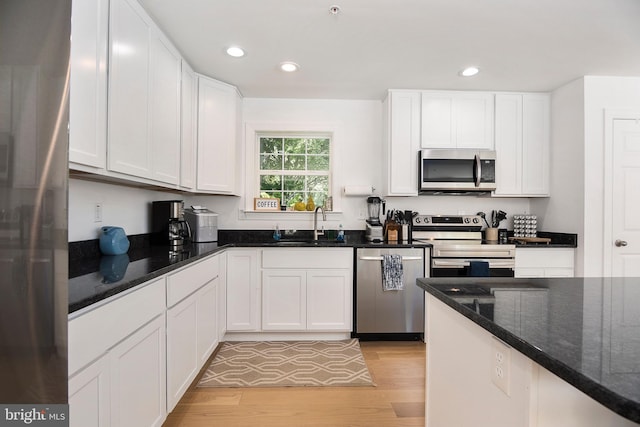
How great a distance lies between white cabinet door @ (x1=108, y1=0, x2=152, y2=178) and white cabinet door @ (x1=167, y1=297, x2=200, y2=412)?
2.93 ft

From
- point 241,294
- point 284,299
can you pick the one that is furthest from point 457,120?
point 241,294

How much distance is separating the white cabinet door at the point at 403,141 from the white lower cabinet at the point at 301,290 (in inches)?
40.3

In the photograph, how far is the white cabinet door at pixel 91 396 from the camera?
98 cm

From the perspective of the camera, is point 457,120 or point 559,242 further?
point 457,120

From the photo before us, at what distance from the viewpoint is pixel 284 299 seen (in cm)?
285

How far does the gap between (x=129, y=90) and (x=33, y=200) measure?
148cm

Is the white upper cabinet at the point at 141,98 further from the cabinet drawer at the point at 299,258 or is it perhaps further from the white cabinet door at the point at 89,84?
the cabinet drawer at the point at 299,258

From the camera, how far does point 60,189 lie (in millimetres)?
599

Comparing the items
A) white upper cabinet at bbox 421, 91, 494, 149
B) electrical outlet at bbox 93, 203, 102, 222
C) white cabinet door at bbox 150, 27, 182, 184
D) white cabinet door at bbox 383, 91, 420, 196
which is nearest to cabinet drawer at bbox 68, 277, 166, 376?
electrical outlet at bbox 93, 203, 102, 222

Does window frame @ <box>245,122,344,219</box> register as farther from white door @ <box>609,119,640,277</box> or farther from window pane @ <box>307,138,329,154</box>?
white door @ <box>609,119,640,277</box>

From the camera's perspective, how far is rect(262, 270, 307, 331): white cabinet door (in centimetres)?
285

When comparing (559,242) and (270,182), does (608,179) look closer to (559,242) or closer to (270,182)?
(559,242)

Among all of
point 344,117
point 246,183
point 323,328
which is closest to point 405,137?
point 344,117

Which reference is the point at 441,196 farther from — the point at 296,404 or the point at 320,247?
the point at 296,404
